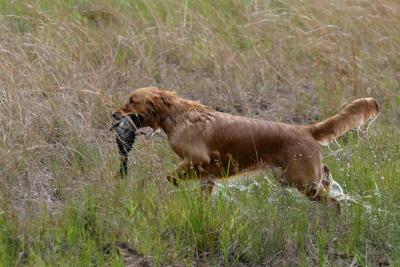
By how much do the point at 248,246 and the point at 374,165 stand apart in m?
1.90

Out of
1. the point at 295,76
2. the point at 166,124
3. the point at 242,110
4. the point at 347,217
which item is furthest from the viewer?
the point at 295,76

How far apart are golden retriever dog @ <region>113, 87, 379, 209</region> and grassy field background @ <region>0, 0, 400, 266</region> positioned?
0.18 meters

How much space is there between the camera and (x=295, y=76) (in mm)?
9602

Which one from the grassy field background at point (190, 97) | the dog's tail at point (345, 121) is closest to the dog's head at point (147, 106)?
the grassy field background at point (190, 97)

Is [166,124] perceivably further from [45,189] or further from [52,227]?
[52,227]

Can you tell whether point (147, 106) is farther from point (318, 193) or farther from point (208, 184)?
point (318, 193)

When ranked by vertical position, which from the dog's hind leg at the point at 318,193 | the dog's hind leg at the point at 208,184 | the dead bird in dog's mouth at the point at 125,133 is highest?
the dead bird in dog's mouth at the point at 125,133

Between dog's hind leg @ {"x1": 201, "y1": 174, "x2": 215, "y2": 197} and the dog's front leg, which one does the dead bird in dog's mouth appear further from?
dog's hind leg @ {"x1": 201, "y1": 174, "x2": 215, "y2": 197}

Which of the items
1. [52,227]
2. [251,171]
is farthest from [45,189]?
[251,171]

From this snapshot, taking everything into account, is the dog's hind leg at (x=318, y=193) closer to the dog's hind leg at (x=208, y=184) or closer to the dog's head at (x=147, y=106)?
the dog's hind leg at (x=208, y=184)

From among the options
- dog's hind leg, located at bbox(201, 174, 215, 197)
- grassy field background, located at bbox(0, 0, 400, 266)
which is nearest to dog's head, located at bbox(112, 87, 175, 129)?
grassy field background, located at bbox(0, 0, 400, 266)

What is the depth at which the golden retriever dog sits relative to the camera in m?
6.60

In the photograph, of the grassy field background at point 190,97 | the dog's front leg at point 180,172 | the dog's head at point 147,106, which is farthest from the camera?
the dog's head at point 147,106

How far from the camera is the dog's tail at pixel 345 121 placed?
22.0 feet
